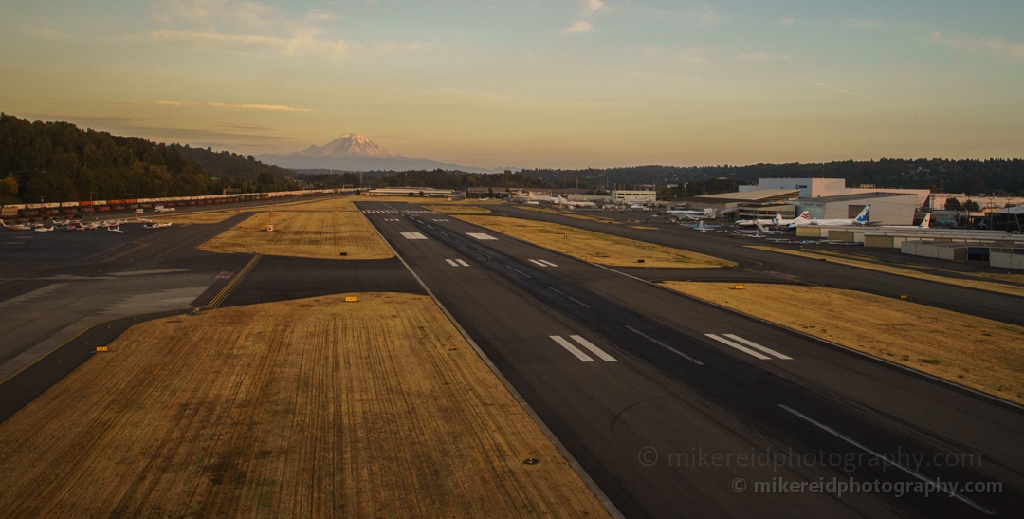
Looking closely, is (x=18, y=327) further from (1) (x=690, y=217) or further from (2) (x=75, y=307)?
(1) (x=690, y=217)

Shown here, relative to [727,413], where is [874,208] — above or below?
above

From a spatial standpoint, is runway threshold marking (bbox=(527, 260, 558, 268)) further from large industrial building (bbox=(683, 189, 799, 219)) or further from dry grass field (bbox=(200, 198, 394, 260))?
large industrial building (bbox=(683, 189, 799, 219))

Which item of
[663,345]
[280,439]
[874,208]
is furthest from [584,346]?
[874,208]

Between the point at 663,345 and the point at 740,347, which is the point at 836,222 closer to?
the point at 740,347

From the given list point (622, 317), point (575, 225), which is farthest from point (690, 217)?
point (622, 317)

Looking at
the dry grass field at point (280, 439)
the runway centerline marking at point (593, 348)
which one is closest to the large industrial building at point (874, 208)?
the runway centerline marking at point (593, 348)

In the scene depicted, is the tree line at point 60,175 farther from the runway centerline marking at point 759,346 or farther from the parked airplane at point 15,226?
the runway centerline marking at point 759,346
